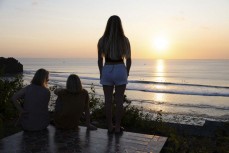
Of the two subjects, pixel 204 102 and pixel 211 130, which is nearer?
pixel 211 130

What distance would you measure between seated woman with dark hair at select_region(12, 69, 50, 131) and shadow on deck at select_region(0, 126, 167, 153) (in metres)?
0.20

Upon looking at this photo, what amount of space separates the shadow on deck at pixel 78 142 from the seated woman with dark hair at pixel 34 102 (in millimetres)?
198

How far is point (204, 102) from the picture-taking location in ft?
78.5

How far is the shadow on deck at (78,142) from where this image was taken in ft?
15.0

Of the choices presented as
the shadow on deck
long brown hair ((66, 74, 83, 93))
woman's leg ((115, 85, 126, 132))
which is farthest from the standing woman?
the shadow on deck

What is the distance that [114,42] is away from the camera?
5.16m

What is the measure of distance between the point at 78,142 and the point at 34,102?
128cm

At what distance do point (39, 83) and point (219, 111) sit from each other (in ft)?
54.9

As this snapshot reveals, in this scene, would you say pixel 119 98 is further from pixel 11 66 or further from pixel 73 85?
pixel 11 66

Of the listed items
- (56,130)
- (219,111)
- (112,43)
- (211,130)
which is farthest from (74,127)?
(219,111)

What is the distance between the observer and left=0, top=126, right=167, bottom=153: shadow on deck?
458 cm

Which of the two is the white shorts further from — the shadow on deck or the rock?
the rock

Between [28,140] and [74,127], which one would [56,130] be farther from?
[28,140]

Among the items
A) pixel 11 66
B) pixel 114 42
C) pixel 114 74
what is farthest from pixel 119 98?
pixel 11 66
